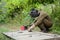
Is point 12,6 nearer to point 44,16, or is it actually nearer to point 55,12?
point 55,12

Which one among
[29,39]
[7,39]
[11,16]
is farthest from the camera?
[11,16]

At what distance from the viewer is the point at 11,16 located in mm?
14383

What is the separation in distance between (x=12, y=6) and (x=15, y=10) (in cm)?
46

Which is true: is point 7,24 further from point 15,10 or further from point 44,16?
point 44,16

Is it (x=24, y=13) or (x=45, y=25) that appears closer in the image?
(x=45, y=25)

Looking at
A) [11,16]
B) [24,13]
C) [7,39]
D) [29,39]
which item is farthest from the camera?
[11,16]

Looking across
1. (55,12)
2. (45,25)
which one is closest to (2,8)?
(55,12)

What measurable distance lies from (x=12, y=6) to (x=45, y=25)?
5.27m

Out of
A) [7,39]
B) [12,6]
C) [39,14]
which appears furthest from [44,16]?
[12,6]

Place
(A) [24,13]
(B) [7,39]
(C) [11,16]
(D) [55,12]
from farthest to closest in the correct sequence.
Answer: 1. (C) [11,16]
2. (A) [24,13]
3. (D) [55,12]
4. (B) [7,39]

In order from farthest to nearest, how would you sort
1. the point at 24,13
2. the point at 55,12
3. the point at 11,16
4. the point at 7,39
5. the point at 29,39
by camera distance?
1. the point at 11,16
2. the point at 24,13
3. the point at 55,12
4. the point at 7,39
5. the point at 29,39

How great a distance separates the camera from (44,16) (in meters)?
8.77

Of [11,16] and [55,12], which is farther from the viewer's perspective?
[11,16]

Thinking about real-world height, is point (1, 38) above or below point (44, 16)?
below
